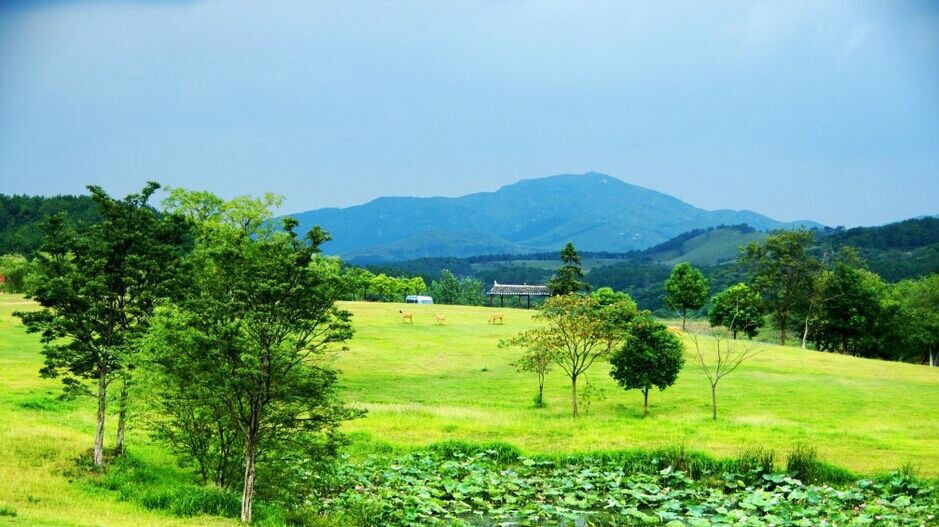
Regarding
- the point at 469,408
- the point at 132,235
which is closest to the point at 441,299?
the point at 469,408

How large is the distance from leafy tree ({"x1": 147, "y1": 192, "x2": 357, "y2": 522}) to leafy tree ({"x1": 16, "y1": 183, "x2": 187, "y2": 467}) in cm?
494

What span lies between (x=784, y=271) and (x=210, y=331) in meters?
86.8

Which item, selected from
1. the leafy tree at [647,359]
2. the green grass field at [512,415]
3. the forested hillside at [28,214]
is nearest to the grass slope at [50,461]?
the green grass field at [512,415]

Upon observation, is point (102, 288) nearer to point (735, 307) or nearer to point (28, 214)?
point (735, 307)

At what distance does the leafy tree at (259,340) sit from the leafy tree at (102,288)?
4.94 m

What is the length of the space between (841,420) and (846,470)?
1485 centimetres

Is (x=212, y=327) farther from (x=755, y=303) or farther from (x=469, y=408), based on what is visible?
(x=755, y=303)

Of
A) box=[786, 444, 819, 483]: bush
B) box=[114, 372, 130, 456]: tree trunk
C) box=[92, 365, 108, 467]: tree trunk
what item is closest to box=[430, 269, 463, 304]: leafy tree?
box=[114, 372, 130, 456]: tree trunk

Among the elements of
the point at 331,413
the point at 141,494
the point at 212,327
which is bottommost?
the point at 141,494

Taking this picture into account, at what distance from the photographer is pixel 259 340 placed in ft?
66.8

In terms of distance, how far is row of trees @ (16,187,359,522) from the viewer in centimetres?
2053

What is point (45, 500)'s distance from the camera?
20578 mm

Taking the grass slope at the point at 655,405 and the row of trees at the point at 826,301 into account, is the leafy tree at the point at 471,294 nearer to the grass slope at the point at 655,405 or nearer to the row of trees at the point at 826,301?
the row of trees at the point at 826,301

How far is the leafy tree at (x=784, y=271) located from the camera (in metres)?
91.4
